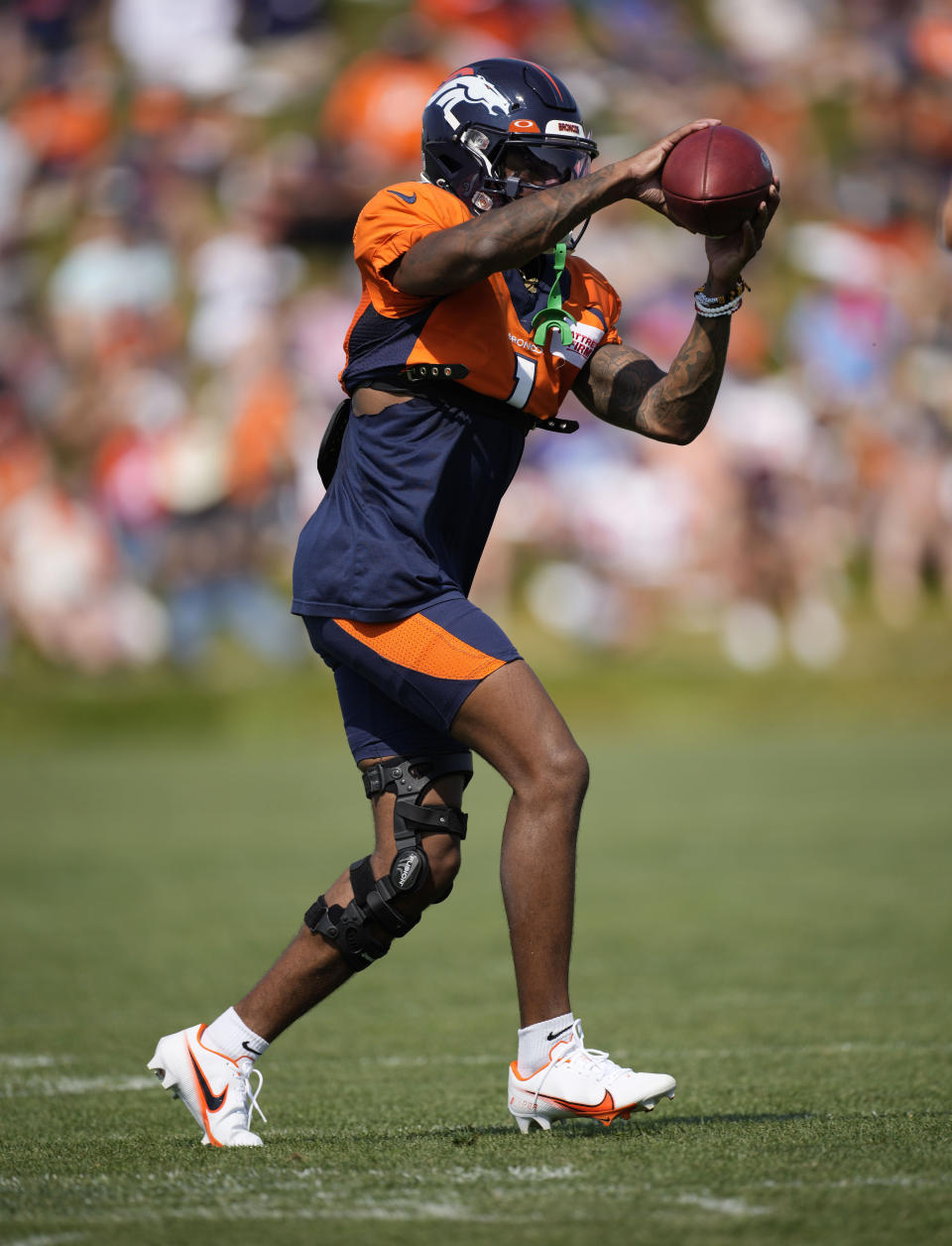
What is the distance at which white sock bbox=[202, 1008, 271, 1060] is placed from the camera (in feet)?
13.8

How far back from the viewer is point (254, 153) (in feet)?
76.9

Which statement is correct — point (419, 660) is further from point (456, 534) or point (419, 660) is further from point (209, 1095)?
point (209, 1095)

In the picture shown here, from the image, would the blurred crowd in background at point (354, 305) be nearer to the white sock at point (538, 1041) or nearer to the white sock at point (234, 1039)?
the white sock at point (234, 1039)

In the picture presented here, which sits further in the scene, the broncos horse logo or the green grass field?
the broncos horse logo

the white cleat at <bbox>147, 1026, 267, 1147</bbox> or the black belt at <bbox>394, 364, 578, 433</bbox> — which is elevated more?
the black belt at <bbox>394, 364, 578, 433</bbox>

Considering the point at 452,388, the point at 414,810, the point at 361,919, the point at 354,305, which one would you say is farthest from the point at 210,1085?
the point at 354,305

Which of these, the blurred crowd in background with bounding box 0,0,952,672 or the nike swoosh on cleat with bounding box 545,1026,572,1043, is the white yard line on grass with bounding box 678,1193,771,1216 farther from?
the blurred crowd in background with bounding box 0,0,952,672

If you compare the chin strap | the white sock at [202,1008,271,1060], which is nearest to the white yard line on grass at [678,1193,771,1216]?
the white sock at [202,1008,271,1060]

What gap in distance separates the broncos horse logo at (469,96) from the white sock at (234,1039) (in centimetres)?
229

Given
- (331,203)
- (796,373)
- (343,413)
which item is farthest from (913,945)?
(331,203)

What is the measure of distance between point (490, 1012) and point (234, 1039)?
2143mm

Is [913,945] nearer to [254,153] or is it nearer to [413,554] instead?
[413,554]

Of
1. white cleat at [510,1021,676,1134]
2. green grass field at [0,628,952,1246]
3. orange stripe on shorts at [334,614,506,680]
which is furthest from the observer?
orange stripe on shorts at [334,614,506,680]

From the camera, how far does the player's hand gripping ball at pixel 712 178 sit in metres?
3.97
